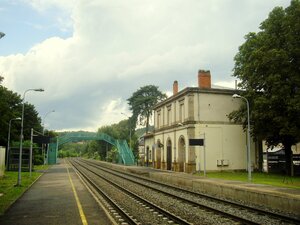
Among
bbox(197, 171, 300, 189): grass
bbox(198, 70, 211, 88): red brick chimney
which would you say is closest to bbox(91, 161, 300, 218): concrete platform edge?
bbox(197, 171, 300, 189): grass

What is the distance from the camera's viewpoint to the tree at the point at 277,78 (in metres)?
28.8

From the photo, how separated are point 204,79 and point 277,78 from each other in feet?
38.8

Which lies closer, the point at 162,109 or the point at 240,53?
the point at 240,53

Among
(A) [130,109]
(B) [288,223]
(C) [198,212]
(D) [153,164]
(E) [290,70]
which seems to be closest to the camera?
(B) [288,223]

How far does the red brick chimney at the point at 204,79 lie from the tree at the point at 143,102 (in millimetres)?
30555

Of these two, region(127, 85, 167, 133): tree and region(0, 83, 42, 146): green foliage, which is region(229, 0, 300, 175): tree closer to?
region(0, 83, 42, 146): green foliage

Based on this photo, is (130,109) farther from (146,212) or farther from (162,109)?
(146,212)

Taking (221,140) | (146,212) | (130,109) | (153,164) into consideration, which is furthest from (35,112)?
(146,212)

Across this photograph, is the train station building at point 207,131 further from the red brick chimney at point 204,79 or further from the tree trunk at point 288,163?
the tree trunk at point 288,163

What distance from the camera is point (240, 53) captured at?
122 ft

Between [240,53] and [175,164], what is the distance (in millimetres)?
15653

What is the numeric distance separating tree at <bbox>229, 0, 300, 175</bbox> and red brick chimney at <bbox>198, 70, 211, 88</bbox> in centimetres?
Answer: 700

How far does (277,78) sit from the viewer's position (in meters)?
29.3

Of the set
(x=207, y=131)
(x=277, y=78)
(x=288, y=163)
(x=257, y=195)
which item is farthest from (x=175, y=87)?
(x=257, y=195)
